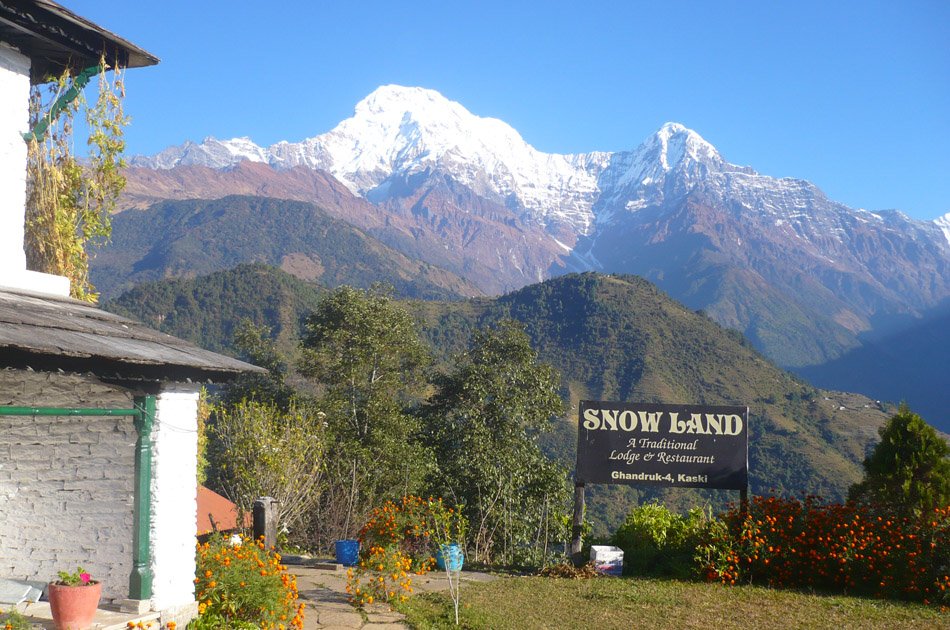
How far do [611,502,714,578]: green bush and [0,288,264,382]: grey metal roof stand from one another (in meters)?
7.49

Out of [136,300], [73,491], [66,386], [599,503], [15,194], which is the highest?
[136,300]

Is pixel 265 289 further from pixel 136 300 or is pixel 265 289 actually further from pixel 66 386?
pixel 66 386

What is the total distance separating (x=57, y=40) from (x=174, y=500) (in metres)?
5.43

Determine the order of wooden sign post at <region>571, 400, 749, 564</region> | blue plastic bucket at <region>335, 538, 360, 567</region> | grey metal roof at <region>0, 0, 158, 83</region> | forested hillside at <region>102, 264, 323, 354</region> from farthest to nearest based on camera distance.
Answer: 1. forested hillside at <region>102, 264, 323, 354</region>
2. wooden sign post at <region>571, 400, 749, 564</region>
3. blue plastic bucket at <region>335, 538, 360, 567</region>
4. grey metal roof at <region>0, 0, 158, 83</region>

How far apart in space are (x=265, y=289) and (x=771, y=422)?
6902 centimetres

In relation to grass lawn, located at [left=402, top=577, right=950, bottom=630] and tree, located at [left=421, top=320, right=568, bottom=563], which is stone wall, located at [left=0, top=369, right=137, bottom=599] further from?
tree, located at [left=421, top=320, right=568, bottom=563]

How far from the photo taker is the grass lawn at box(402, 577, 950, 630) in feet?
30.0

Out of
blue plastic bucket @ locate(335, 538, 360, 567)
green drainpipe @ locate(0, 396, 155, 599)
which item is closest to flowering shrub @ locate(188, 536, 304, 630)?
green drainpipe @ locate(0, 396, 155, 599)

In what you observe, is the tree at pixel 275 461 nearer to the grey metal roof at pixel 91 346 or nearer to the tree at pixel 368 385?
the tree at pixel 368 385

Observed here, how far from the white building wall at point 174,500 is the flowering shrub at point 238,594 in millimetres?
204

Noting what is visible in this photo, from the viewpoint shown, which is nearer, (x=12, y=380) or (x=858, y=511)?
(x=12, y=380)

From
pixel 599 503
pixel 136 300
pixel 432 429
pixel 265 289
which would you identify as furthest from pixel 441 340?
pixel 432 429

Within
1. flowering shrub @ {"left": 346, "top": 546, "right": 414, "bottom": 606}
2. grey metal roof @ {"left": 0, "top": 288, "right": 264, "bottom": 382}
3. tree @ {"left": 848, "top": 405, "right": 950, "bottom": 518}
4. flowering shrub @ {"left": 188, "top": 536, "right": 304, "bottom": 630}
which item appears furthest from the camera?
tree @ {"left": 848, "top": 405, "right": 950, "bottom": 518}

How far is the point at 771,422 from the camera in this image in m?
93.1
